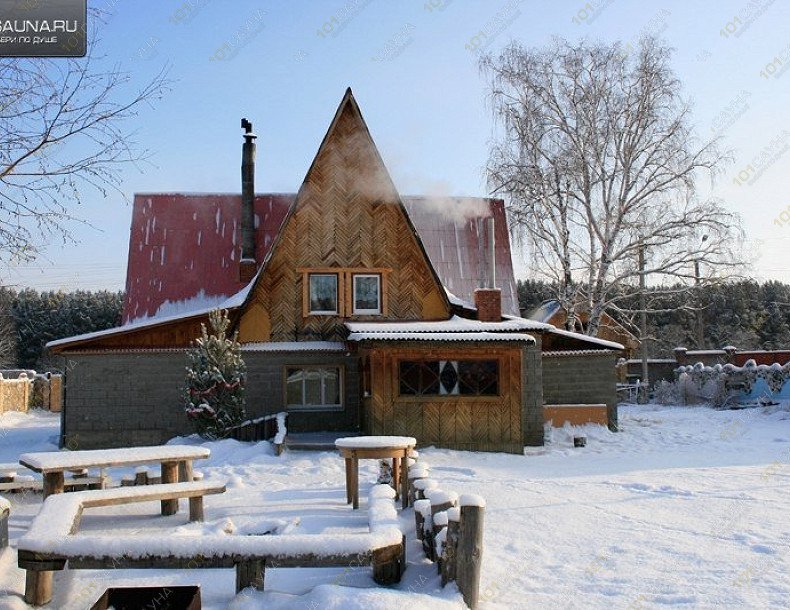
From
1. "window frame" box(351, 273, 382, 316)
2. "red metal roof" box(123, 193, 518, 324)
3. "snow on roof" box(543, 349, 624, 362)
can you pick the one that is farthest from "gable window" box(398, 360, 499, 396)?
"red metal roof" box(123, 193, 518, 324)

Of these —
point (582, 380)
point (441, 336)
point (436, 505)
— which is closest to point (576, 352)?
point (582, 380)

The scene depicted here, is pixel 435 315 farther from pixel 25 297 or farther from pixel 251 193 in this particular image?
pixel 25 297

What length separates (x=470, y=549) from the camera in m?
5.20

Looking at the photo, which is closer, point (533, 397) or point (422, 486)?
point (422, 486)

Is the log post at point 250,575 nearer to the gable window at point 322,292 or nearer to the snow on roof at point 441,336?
the snow on roof at point 441,336

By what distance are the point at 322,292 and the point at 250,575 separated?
526 inches

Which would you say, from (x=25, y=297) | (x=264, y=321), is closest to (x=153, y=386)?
(x=264, y=321)

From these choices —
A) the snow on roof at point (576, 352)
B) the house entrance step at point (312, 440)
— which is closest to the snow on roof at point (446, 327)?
the house entrance step at point (312, 440)

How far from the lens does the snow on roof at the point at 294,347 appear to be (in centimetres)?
1773

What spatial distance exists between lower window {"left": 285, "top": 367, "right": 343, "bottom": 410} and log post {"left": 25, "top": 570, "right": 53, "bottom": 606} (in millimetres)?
13018

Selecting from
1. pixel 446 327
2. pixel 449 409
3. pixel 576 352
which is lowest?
pixel 449 409

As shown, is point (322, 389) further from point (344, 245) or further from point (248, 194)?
point (248, 194)

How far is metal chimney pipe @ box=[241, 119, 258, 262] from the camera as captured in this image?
20.1 metres

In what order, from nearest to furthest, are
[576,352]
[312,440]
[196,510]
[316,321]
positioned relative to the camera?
[196,510] < [312,440] < [316,321] < [576,352]
